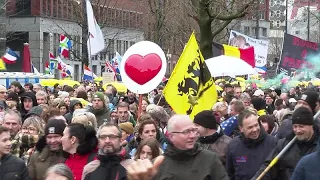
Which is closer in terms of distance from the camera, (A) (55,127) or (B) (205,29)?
(A) (55,127)

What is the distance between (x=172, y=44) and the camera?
4872 cm

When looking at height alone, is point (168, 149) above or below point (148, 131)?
above

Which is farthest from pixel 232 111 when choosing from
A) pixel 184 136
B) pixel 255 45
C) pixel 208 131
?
pixel 255 45

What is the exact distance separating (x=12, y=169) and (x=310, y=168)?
269 centimetres

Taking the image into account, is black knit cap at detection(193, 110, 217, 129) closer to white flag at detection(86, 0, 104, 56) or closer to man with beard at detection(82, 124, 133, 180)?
man with beard at detection(82, 124, 133, 180)

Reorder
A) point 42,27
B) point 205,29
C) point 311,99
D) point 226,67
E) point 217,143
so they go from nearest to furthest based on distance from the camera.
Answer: point 217,143, point 311,99, point 226,67, point 205,29, point 42,27

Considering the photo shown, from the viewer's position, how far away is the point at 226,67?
17.0 metres

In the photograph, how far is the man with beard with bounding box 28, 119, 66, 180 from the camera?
7.31m

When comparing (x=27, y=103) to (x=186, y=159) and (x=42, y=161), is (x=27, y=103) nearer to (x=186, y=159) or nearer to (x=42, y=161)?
(x=42, y=161)

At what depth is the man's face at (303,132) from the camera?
6.71 m

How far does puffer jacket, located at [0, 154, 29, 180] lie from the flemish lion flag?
3638mm

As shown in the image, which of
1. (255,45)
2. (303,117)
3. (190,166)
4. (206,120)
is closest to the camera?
(190,166)

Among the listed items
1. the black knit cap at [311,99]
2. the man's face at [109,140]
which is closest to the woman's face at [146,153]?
the man's face at [109,140]

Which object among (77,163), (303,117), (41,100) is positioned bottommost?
(41,100)
